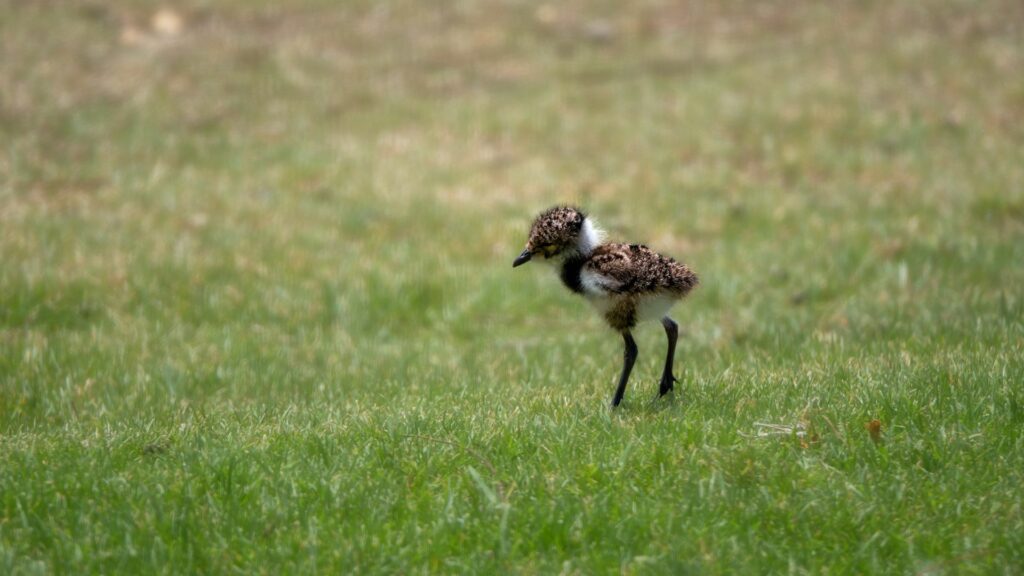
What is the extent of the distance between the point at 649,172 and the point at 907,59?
675cm

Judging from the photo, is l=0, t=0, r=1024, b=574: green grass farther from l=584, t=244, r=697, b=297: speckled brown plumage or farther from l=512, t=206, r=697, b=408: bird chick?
l=584, t=244, r=697, b=297: speckled brown plumage

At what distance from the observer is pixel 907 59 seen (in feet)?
65.3

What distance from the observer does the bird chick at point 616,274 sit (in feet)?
22.7

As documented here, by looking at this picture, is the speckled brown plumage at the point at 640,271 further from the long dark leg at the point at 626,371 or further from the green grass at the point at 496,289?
the green grass at the point at 496,289

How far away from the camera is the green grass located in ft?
18.0

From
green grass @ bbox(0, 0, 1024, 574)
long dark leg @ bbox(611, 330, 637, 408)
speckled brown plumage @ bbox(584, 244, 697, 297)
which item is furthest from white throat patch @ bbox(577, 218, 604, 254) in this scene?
green grass @ bbox(0, 0, 1024, 574)

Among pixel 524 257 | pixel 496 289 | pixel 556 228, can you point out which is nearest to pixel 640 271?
pixel 556 228

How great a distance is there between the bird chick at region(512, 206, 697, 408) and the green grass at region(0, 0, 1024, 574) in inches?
21.6

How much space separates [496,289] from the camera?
41.0 ft

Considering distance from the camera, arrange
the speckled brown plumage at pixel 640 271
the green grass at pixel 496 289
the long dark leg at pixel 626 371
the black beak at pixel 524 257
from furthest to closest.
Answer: the black beak at pixel 524 257 → the long dark leg at pixel 626 371 → the speckled brown plumage at pixel 640 271 → the green grass at pixel 496 289

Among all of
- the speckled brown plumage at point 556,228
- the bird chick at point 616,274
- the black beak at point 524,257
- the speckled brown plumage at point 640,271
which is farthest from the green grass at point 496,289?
the speckled brown plumage at point 556,228

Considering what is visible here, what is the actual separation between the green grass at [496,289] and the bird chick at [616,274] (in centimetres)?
55

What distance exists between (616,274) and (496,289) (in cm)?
563

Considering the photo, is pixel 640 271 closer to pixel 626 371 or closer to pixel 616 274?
pixel 616 274
